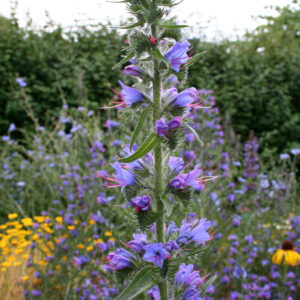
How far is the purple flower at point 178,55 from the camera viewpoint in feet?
3.47

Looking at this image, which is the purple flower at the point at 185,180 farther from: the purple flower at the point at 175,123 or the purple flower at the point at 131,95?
the purple flower at the point at 131,95

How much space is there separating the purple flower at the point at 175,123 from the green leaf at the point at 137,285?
42cm

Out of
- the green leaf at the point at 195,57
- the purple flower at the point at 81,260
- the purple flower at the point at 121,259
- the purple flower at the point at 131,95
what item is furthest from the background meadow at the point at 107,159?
the purple flower at the point at 121,259

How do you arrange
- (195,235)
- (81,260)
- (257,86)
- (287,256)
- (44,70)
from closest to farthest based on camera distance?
(195,235)
(81,260)
(287,256)
(44,70)
(257,86)

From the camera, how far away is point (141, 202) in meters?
1.04

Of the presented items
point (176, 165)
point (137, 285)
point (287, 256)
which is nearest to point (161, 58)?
point (176, 165)

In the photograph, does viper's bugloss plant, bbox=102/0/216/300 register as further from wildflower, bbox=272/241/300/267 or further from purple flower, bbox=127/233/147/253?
wildflower, bbox=272/241/300/267

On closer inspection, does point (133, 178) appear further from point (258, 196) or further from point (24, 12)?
point (24, 12)

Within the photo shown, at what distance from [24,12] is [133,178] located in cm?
702

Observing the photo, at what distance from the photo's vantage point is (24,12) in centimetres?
703

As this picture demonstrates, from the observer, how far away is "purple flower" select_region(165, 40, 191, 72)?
3.47 ft

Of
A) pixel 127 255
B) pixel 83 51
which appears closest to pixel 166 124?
pixel 127 255

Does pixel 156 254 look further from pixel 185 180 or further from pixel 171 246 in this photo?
pixel 185 180

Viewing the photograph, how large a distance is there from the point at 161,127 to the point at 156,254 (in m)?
0.37
